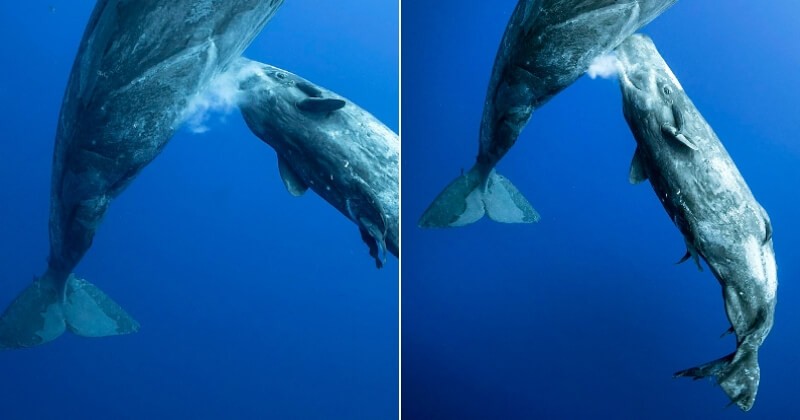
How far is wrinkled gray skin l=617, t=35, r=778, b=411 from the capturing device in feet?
11.0

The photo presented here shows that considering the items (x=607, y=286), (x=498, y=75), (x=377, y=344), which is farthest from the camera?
(x=377, y=344)

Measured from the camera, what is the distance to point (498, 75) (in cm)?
382

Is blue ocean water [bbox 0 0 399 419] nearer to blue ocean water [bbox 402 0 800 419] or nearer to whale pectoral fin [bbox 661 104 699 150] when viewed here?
blue ocean water [bbox 402 0 800 419]

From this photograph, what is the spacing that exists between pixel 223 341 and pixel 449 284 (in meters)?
1.58

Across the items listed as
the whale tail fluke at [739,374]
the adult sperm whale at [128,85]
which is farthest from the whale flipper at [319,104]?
the whale tail fluke at [739,374]

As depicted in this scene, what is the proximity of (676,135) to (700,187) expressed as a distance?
271 mm

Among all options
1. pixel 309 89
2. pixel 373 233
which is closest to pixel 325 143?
pixel 309 89

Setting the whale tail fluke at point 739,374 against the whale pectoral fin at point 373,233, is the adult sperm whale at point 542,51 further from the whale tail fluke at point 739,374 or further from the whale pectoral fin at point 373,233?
the whale tail fluke at point 739,374

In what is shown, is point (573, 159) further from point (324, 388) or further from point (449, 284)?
point (324, 388)

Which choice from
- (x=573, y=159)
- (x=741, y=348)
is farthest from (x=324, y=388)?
(x=741, y=348)

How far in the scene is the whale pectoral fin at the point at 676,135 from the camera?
3271 millimetres

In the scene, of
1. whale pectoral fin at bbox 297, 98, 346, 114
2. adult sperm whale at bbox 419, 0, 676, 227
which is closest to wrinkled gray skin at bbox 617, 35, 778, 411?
adult sperm whale at bbox 419, 0, 676, 227

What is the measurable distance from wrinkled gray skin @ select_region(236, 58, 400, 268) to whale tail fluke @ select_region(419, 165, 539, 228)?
603 millimetres

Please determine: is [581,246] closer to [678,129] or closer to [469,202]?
[469,202]
